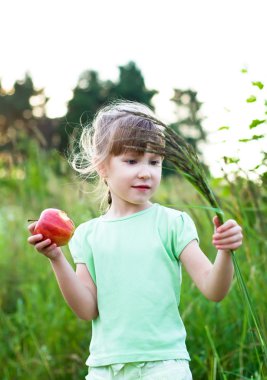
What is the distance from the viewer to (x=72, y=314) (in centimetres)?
372

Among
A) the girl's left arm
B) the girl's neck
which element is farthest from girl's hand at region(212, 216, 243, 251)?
the girl's neck

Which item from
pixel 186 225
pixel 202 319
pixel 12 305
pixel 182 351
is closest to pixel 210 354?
pixel 202 319

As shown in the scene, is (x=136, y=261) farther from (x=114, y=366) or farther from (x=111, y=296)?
(x=114, y=366)

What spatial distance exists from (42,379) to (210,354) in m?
0.98

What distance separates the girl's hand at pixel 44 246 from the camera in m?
2.16

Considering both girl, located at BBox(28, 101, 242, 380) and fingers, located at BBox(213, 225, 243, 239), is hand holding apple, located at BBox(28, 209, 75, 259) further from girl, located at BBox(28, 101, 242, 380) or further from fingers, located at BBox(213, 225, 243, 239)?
fingers, located at BBox(213, 225, 243, 239)

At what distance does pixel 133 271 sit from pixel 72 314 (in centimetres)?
158

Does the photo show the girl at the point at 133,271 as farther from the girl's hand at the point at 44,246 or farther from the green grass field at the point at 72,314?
the green grass field at the point at 72,314

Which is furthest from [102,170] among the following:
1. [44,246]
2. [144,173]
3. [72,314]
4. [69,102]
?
[69,102]

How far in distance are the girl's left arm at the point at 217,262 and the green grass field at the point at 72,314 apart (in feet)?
0.66

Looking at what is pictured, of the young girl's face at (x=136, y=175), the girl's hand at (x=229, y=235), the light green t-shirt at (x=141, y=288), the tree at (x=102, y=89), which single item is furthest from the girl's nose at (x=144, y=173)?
the tree at (x=102, y=89)

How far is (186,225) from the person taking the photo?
7.32ft

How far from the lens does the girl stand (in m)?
2.18

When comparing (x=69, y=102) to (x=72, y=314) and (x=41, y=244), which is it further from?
(x=41, y=244)
